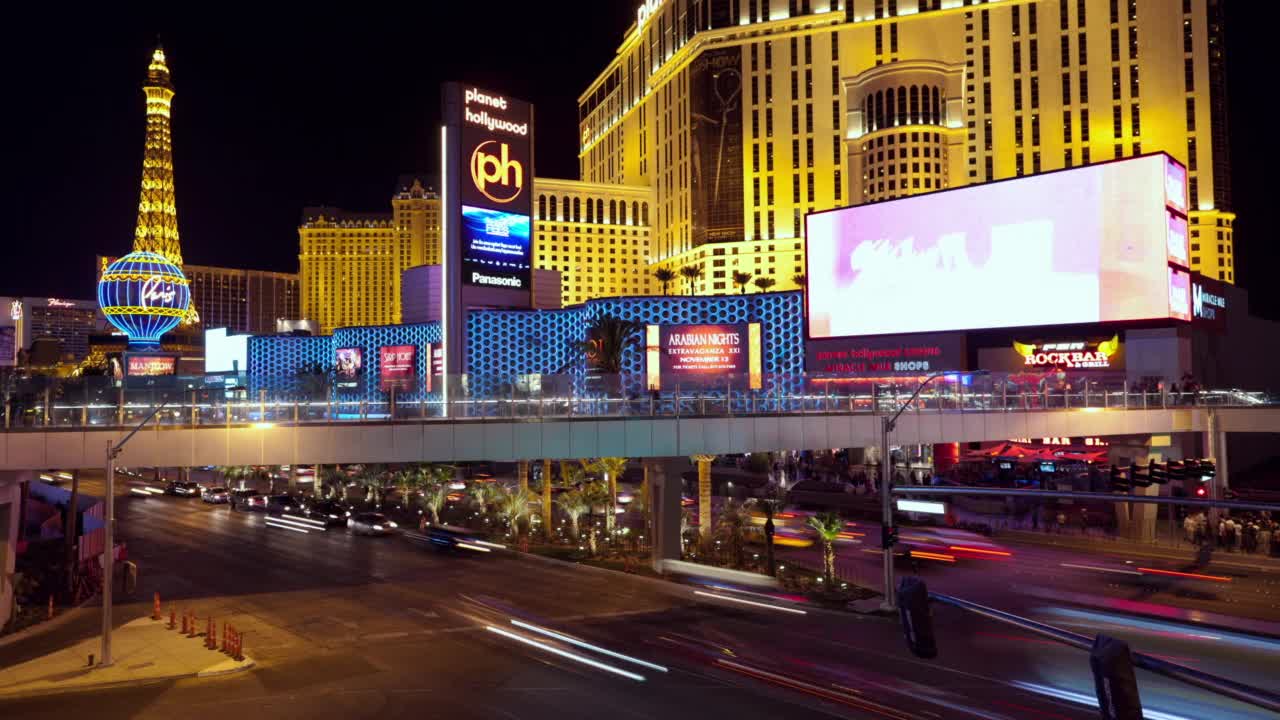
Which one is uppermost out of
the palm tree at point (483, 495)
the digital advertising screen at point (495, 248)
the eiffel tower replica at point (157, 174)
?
the eiffel tower replica at point (157, 174)

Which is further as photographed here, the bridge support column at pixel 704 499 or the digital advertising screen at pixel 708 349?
the digital advertising screen at pixel 708 349

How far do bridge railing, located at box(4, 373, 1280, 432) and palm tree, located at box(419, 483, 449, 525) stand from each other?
734 inches

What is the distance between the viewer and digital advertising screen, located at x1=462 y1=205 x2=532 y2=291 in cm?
6191

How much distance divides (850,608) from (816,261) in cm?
4604

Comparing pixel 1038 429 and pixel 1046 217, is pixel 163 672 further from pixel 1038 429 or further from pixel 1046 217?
pixel 1046 217

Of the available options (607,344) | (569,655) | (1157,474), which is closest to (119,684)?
(569,655)

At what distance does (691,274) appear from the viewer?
132250 mm

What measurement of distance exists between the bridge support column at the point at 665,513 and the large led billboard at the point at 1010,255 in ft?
117

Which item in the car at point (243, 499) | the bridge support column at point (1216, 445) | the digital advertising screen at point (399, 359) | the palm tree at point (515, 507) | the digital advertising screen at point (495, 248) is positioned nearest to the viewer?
the palm tree at point (515, 507)

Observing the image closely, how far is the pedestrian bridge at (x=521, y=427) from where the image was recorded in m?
26.0

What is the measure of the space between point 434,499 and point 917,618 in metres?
46.2

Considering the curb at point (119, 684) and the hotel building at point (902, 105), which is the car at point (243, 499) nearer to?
the curb at point (119, 684)

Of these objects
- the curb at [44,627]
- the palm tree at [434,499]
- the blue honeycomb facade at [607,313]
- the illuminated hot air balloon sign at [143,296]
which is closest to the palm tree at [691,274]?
the blue honeycomb facade at [607,313]

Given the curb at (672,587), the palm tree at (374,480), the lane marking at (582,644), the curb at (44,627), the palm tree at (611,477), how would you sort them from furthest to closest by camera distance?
the palm tree at (374,480) → the palm tree at (611,477) → the curb at (672,587) → the curb at (44,627) → the lane marking at (582,644)
